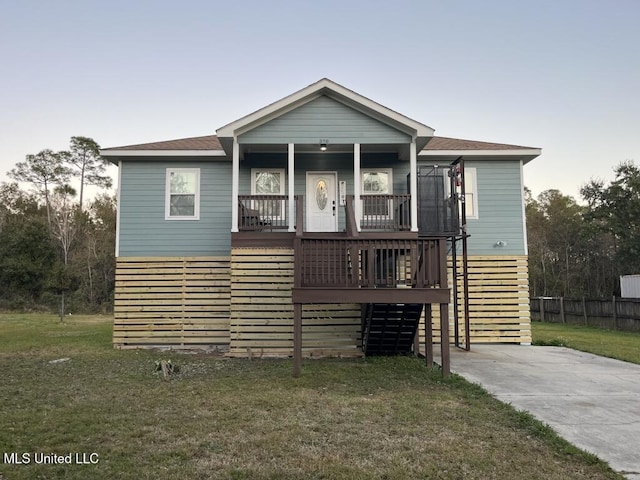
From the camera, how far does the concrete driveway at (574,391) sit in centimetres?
428

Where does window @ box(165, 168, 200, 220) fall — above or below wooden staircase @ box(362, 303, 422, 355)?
above

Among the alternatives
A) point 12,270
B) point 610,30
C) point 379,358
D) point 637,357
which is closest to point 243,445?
point 379,358

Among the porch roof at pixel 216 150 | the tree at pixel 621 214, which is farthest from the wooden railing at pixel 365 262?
the tree at pixel 621 214

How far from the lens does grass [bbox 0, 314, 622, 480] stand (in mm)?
3570

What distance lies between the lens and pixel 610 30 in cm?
1394

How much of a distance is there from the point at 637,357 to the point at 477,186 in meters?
5.14

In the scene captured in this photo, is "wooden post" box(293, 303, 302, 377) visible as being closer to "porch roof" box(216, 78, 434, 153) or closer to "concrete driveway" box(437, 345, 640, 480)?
"concrete driveway" box(437, 345, 640, 480)

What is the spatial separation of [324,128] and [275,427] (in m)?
6.84

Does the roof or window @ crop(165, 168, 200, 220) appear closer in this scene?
the roof

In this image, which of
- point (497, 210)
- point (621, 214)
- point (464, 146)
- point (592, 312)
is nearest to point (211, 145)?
point (464, 146)

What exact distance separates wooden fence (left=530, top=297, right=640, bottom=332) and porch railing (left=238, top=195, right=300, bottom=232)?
1291cm

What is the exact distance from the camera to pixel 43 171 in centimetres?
3575

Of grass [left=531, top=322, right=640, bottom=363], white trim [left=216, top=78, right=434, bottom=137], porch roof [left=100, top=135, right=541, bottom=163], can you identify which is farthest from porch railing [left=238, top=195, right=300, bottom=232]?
grass [left=531, top=322, right=640, bottom=363]

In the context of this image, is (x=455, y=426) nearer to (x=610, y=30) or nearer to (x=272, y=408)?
(x=272, y=408)
